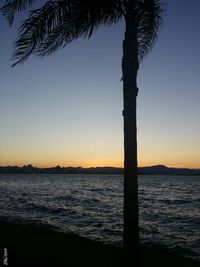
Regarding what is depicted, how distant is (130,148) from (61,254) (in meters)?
6.53

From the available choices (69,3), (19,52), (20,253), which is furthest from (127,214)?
(20,253)

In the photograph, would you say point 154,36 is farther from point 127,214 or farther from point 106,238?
point 106,238

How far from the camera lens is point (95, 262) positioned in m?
11.8

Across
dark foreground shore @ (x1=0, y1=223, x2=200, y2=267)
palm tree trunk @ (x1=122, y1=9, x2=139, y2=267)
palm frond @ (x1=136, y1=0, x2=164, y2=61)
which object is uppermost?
palm frond @ (x1=136, y1=0, x2=164, y2=61)

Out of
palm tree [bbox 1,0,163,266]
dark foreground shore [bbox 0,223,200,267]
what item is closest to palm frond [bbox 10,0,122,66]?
palm tree [bbox 1,0,163,266]

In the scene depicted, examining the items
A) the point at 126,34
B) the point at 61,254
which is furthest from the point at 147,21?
the point at 61,254

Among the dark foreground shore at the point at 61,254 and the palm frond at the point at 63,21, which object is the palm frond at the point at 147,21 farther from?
the dark foreground shore at the point at 61,254

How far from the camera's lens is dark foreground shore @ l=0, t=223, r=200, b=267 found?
11094 millimetres

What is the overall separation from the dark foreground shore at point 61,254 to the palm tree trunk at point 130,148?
3673 mm

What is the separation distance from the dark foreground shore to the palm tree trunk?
367 cm

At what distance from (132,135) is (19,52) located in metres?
3.19

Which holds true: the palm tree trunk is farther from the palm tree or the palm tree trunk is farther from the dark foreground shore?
the dark foreground shore

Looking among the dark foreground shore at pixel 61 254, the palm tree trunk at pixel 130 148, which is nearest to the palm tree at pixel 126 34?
the palm tree trunk at pixel 130 148

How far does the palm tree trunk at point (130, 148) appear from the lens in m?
7.75
